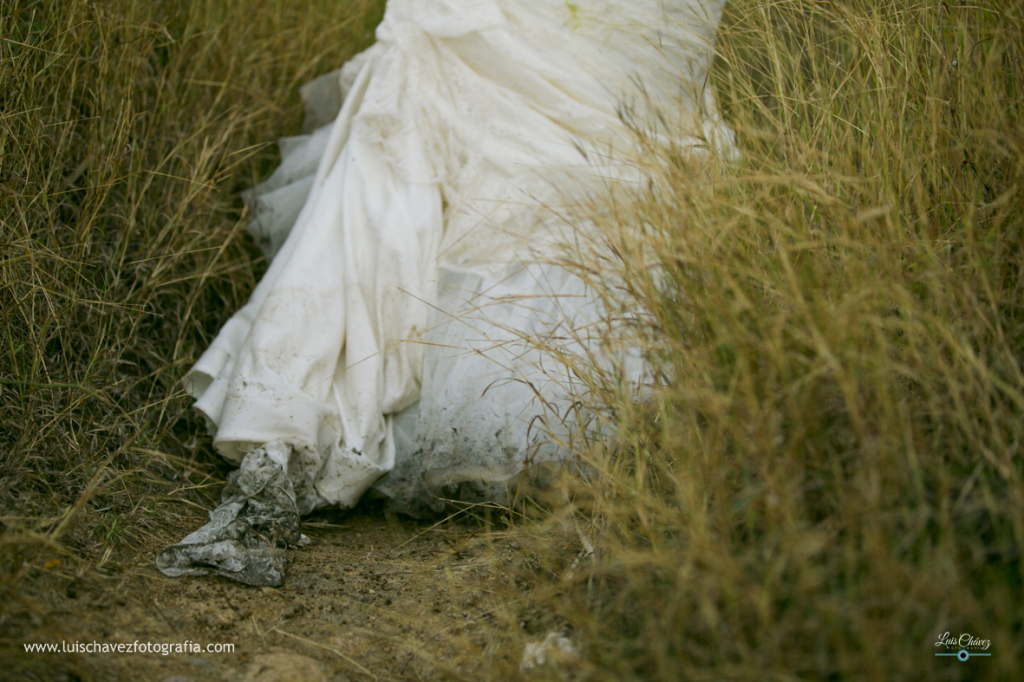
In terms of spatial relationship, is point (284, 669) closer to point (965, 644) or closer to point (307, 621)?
point (307, 621)

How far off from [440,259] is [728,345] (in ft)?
3.52

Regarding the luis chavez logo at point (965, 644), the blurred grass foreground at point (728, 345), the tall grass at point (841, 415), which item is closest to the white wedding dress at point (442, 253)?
the blurred grass foreground at point (728, 345)

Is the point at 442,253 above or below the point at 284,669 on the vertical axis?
above

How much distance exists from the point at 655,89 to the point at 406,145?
77 cm

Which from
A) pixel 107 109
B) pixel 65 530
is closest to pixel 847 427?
pixel 65 530

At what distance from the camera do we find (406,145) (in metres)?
2.09

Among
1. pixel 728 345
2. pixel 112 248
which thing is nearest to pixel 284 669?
pixel 728 345

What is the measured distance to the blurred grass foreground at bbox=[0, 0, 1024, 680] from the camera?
0.93 m

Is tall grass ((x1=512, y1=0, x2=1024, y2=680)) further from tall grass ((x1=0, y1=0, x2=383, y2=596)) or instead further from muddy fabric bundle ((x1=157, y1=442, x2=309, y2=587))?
tall grass ((x1=0, y1=0, x2=383, y2=596))

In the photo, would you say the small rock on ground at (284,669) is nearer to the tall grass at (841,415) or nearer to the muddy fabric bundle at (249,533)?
the muddy fabric bundle at (249,533)

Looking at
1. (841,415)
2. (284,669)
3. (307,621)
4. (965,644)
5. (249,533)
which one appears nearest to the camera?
(965,644)

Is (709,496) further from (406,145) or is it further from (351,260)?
(406,145)

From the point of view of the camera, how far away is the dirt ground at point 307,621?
1213mm

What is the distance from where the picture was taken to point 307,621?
1.44 meters
